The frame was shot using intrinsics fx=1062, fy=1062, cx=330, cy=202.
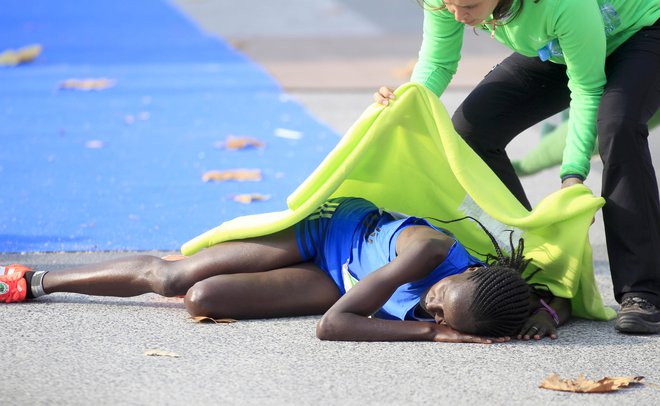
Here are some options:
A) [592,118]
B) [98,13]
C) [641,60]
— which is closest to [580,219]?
[592,118]

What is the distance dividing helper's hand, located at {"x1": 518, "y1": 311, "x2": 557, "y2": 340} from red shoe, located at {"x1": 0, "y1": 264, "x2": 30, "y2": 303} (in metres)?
2.04

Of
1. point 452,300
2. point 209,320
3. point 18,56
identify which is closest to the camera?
point 452,300

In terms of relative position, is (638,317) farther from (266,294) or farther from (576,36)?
(266,294)

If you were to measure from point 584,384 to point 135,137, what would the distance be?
4.99m

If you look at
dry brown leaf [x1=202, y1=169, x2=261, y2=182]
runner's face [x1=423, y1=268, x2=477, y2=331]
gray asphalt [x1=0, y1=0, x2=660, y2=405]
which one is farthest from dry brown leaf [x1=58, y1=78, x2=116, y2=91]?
runner's face [x1=423, y1=268, x2=477, y2=331]

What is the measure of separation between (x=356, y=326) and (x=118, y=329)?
926 mm

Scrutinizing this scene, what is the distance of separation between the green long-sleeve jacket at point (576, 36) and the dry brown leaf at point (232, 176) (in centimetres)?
258

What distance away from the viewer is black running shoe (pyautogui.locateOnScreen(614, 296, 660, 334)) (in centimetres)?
415

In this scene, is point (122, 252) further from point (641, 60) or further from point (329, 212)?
point (641, 60)

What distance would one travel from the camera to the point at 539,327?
13.5ft

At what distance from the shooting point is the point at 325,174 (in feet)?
13.9

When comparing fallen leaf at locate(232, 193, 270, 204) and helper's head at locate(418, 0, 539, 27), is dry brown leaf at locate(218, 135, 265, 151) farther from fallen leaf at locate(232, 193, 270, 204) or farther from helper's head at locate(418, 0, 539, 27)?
helper's head at locate(418, 0, 539, 27)

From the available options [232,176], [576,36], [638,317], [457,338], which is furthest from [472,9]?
[232,176]

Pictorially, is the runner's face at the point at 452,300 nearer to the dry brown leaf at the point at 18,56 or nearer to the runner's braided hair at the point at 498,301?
the runner's braided hair at the point at 498,301
